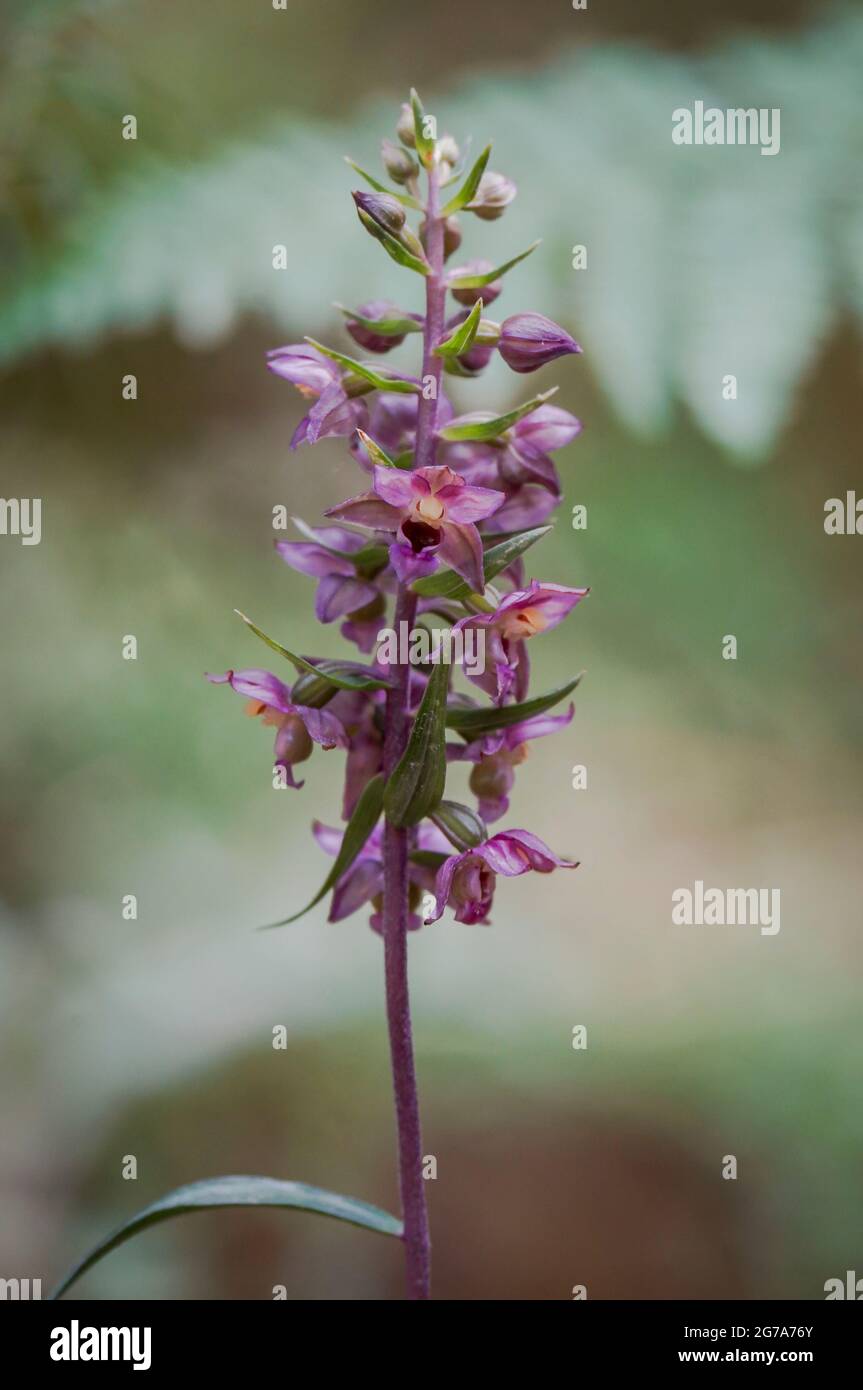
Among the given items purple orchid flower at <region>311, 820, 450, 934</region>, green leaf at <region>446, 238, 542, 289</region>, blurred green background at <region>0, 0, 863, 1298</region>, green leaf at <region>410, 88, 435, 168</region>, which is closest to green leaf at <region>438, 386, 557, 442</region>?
green leaf at <region>446, 238, 542, 289</region>

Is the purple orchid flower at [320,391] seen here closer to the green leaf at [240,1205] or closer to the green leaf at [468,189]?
the green leaf at [468,189]

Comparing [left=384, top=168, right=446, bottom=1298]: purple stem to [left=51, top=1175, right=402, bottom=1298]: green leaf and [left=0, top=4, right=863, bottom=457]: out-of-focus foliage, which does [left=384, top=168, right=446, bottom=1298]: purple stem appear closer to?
[left=51, top=1175, right=402, bottom=1298]: green leaf

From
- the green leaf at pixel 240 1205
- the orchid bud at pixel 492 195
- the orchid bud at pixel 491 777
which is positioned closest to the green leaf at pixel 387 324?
the orchid bud at pixel 492 195

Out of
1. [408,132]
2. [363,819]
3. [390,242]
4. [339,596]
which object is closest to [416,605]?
[339,596]

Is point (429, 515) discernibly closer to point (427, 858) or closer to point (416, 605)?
point (416, 605)
